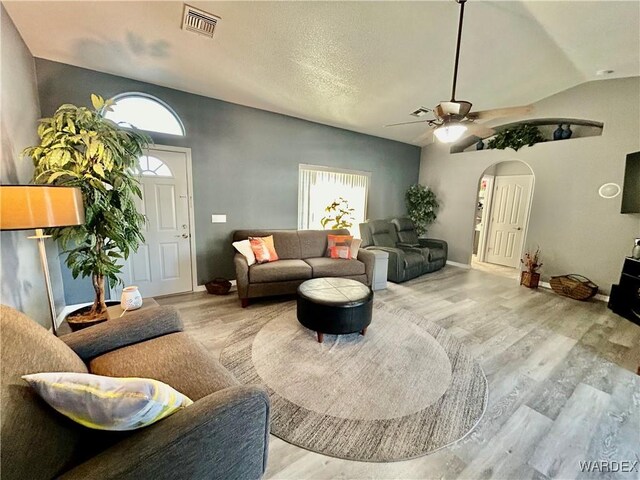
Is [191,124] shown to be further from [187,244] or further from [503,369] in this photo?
[503,369]

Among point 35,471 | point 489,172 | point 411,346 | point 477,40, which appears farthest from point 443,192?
point 35,471

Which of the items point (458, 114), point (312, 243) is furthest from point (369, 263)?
point (458, 114)

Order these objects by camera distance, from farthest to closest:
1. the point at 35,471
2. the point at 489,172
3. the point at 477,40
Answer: the point at 489,172, the point at 477,40, the point at 35,471

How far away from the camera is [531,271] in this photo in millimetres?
4609

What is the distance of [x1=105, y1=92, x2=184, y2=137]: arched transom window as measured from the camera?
10.6 ft

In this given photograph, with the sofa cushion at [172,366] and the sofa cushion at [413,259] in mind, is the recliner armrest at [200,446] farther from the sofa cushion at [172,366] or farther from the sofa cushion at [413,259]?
the sofa cushion at [413,259]

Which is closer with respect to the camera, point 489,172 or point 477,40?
point 477,40

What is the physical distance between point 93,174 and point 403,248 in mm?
4811

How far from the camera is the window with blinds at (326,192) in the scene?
493 centimetres

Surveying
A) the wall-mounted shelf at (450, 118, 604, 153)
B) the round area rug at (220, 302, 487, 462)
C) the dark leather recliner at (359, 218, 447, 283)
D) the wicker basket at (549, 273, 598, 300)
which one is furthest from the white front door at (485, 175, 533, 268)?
the round area rug at (220, 302, 487, 462)

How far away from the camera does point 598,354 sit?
8.50 feet

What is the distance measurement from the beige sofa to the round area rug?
56 cm

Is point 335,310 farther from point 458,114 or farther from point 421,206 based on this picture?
point 421,206

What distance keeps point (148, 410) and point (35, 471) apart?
0.29m
